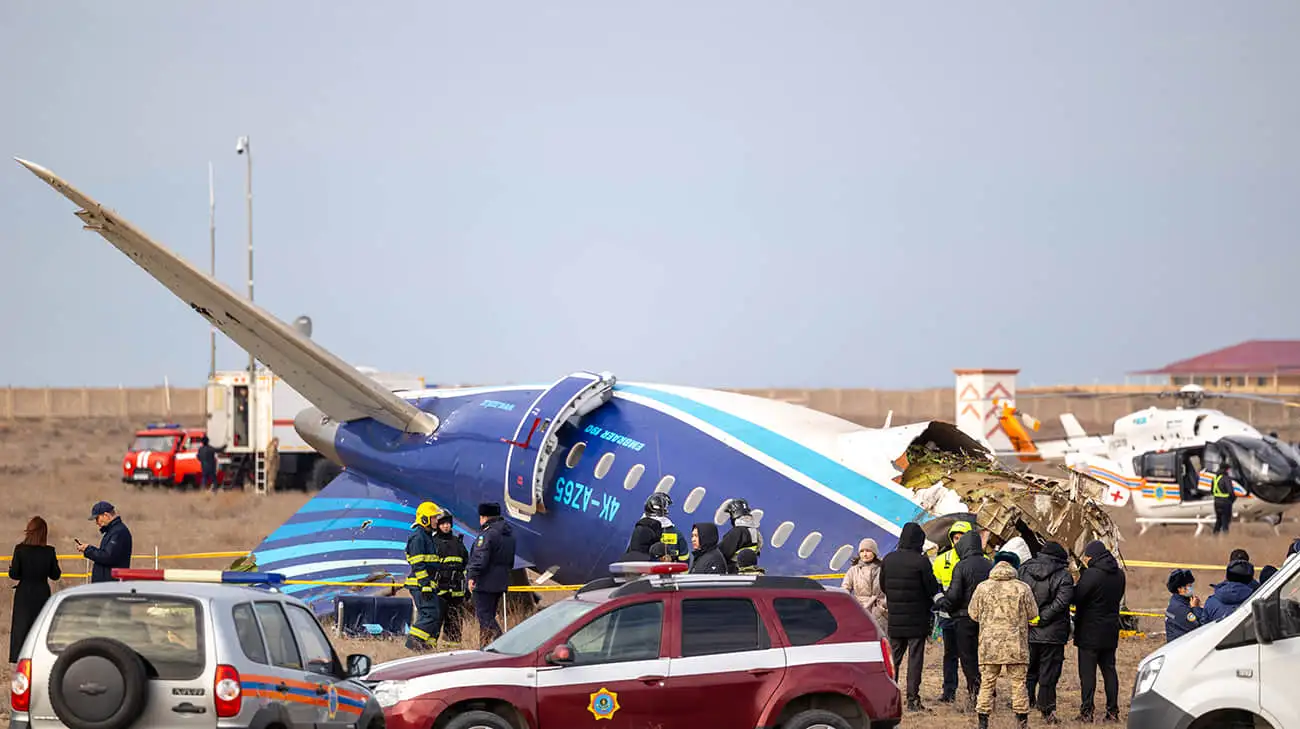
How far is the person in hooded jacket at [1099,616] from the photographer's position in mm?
15883

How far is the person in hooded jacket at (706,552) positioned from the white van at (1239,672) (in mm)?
6083

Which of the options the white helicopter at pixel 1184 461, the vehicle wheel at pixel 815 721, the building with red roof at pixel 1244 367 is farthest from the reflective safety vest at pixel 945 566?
the building with red roof at pixel 1244 367

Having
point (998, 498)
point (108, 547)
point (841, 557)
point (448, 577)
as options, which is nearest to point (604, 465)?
point (448, 577)

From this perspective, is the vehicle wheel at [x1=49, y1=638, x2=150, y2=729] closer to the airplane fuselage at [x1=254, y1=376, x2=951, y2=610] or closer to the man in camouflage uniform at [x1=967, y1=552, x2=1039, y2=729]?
the man in camouflage uniform at [x1=967, y1=552, x2=1039, y2=729]

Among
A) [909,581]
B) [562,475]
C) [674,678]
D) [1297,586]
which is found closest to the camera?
[1297,586]

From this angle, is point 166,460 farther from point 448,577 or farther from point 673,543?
point 673,543

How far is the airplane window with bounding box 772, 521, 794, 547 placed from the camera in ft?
62.5

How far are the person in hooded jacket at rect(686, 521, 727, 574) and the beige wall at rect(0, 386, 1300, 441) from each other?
250 ft

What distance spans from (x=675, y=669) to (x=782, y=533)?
6.75 meters

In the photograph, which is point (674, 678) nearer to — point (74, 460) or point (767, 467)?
point (767, 467)

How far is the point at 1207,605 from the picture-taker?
1560 cm

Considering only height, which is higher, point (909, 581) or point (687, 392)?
point (687, 392)

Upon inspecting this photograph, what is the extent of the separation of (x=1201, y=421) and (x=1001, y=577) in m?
24.2

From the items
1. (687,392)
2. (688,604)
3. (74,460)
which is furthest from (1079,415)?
(688,604)
